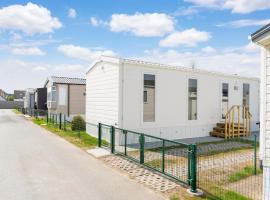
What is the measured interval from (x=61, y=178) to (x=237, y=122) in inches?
525

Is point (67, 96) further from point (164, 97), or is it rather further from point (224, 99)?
point (224, 99)

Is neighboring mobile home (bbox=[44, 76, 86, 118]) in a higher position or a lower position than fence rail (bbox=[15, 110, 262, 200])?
higher

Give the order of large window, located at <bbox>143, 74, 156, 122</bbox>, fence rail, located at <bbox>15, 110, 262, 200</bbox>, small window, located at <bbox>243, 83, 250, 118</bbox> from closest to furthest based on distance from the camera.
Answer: fence rail, located at <bbox>15, 110, 262, 200</bbox>
large window, located at <bbox>143, 74, 156, 122</bbox>
small window, located at <bbox>243, 83, 250, 118</bbox>

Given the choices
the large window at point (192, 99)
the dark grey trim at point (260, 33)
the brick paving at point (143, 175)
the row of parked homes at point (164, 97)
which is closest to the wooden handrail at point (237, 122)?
the row of parked homes at point (164, 97)

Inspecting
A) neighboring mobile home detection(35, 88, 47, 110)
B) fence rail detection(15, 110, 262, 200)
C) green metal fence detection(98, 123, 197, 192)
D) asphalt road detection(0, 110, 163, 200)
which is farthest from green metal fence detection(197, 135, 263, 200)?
neighboring mobile home detection(35, 88, 47, 110)

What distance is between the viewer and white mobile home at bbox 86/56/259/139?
12867 millimetres

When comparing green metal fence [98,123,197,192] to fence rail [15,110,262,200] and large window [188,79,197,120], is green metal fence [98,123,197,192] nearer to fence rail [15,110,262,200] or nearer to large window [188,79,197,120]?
fence rail [15,110,262,200]

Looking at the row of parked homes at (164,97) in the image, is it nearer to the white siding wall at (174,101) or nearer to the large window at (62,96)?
the white siding wall at (174,101)

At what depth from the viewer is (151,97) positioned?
44.8 feet

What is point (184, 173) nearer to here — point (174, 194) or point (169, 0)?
point (174, 194)

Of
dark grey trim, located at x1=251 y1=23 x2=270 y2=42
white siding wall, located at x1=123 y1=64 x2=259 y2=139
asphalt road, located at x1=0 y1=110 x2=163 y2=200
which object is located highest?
dark grey trim, located at x1=251 y1=23 x2=270 y2=42

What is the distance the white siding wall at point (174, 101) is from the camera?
42.4 ft

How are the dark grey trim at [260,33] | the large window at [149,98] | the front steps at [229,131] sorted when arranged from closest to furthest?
the dark grey trim at [260,33], the large window at [149,98], the front steps at [229,131]

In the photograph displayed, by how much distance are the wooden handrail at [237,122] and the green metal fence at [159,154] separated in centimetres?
535
